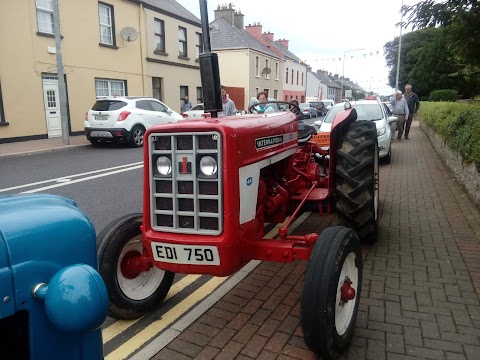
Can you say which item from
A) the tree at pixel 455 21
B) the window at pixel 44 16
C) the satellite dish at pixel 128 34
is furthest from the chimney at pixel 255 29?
the tree at pixel 455 21

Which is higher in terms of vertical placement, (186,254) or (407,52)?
(407,52)

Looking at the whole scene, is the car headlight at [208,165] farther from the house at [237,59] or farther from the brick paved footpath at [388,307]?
the house at [237,59]

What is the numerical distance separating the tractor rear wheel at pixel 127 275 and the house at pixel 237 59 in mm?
29269

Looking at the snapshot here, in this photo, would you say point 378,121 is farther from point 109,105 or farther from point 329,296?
point 109,105

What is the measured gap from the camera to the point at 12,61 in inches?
542

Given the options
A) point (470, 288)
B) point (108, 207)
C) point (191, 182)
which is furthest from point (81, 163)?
point (470, 288)

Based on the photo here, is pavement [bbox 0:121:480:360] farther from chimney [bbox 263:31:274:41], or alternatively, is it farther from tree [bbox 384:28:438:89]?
chimney [bbox 263:31:274:41]

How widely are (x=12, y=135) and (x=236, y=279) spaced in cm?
1324

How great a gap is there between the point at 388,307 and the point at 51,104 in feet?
50.2

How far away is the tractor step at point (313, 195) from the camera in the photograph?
160 inches

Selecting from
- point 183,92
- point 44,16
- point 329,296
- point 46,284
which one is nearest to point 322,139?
point 329,296

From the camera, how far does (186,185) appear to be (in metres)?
2.69

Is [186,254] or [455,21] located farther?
[455,21]

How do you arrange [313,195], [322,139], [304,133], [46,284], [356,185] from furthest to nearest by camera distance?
1. [322,139]
2. [304,133]
3. [313,195]
4. [356,185]
5. [46,284]
